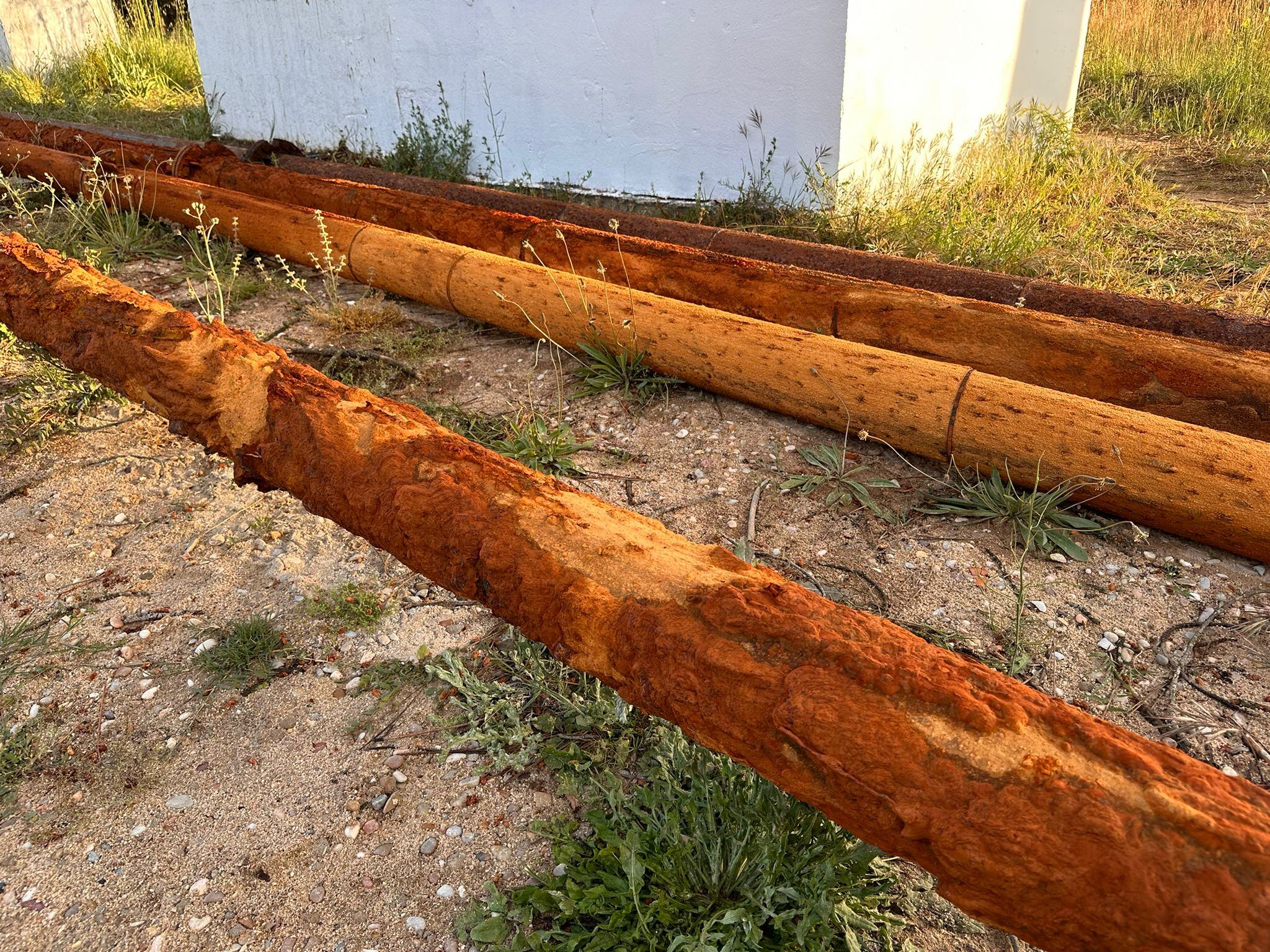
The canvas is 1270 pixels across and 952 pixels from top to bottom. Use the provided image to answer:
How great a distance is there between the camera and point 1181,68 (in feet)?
29.4

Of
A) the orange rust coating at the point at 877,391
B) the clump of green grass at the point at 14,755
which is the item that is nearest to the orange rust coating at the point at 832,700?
the clump of green grass at the point at 14,755

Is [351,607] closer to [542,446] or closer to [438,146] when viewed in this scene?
[542,446]

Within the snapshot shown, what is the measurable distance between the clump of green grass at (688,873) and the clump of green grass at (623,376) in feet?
5.86

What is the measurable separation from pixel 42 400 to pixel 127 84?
767 cm

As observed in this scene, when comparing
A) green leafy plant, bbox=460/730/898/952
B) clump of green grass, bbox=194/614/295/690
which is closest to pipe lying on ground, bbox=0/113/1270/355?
green leafy plant, bbox=460/730/898/952

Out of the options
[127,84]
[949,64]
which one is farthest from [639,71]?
[127,84]

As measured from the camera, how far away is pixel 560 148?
5777 millimetres

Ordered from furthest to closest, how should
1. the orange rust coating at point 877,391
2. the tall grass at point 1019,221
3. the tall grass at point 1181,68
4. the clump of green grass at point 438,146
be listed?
the tall grass at point 1181,68 → the clump of green grass at point 438,146 → the tall grass at point 1019,221 → the orange rust coating at point 877,391

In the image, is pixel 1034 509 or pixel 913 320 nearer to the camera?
pixel 1034 509

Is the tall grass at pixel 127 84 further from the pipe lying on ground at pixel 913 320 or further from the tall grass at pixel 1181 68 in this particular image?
the tall grass at pixel 1181 68

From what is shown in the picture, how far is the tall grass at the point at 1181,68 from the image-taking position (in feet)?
25.9

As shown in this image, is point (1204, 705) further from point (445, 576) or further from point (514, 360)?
point (514, 360)

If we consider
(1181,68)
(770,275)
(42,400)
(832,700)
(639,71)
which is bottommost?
(42,400)

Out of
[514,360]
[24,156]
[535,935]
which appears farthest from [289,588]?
[24,156]
